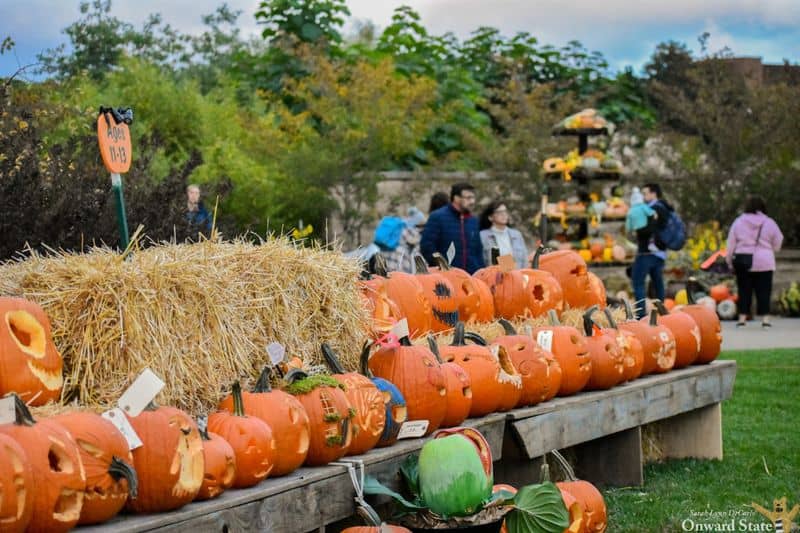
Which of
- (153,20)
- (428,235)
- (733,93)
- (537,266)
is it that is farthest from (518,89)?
(537,266)

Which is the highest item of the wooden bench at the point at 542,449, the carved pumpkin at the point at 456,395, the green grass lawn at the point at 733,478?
the carved pumpkin at the point at 456,395

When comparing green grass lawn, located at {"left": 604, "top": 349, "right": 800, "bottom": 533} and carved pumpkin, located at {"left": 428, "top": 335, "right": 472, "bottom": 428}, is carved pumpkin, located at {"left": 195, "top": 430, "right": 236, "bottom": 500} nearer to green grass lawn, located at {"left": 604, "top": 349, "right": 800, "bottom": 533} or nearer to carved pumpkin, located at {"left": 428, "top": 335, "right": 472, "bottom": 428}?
carved pumpkin, located at {"left": 428, "top": 335, "right": 472, "bottom": 428}

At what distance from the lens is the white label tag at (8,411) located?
145 inches

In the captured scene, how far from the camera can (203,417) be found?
4484 mm

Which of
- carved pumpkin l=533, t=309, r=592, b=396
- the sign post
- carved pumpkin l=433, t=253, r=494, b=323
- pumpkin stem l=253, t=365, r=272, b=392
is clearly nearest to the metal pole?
the sign post

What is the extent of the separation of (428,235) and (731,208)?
12.9m

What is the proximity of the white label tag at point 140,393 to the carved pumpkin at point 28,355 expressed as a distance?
0.35 metres

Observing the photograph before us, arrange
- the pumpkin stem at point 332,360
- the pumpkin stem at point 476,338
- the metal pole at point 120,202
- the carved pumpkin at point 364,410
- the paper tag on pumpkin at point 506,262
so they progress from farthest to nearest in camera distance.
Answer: the paper tag on pumpkin at point 506,262
the pumpkin stem at point 476,338
the metal pole at point 120,202
the pumpkin stem at point 332,360
the carved pumpkin at point 364,410

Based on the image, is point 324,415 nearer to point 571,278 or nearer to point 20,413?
point 20,413

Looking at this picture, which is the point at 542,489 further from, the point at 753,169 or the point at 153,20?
the point at 153,20

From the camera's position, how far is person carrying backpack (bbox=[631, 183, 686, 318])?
47.1ft

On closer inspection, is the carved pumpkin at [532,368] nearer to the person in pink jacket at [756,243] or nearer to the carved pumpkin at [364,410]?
the carved pumpkin at [364,410]

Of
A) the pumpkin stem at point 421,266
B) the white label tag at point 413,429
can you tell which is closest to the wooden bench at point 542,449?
the white label tag at point 413,429

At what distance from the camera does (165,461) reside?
13.1 feet
